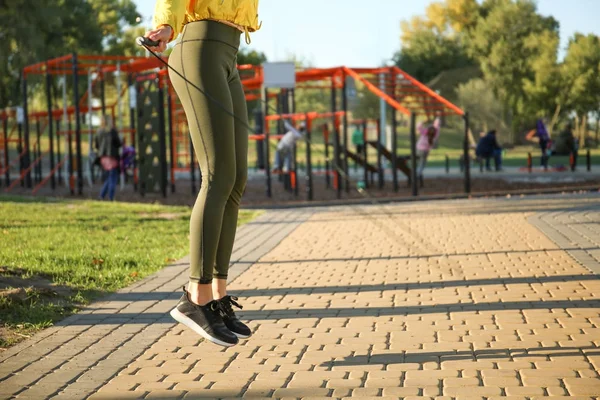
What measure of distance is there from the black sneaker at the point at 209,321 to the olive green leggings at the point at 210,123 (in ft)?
0.44

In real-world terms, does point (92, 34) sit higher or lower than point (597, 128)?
higher

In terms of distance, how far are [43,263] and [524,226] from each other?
598cm

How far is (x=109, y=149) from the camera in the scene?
20.3 meters

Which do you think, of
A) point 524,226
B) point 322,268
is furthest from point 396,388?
point 524,226

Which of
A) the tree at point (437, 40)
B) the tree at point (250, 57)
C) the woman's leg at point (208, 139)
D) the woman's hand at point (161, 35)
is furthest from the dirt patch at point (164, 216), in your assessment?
the tree at point (437, 40)

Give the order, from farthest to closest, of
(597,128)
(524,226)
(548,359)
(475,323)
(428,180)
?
(597,128) < (428,180) < (524,226) < (475,323) < (548,359)

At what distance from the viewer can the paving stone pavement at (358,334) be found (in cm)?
434

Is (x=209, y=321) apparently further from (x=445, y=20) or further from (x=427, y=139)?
(x=445, y=20)

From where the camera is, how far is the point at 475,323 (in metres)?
5.82

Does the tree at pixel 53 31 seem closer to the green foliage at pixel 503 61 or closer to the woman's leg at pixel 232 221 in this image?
the green foliage at pixel 503 61

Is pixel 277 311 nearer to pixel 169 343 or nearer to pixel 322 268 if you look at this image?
pixel 169 343

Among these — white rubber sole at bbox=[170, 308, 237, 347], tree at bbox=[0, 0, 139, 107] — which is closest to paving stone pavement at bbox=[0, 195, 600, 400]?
white rubber sole at bbox=[170, 308, 237, 347]

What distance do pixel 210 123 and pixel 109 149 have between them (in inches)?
628

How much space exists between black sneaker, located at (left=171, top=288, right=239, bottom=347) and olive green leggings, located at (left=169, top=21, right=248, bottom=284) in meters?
0.13
